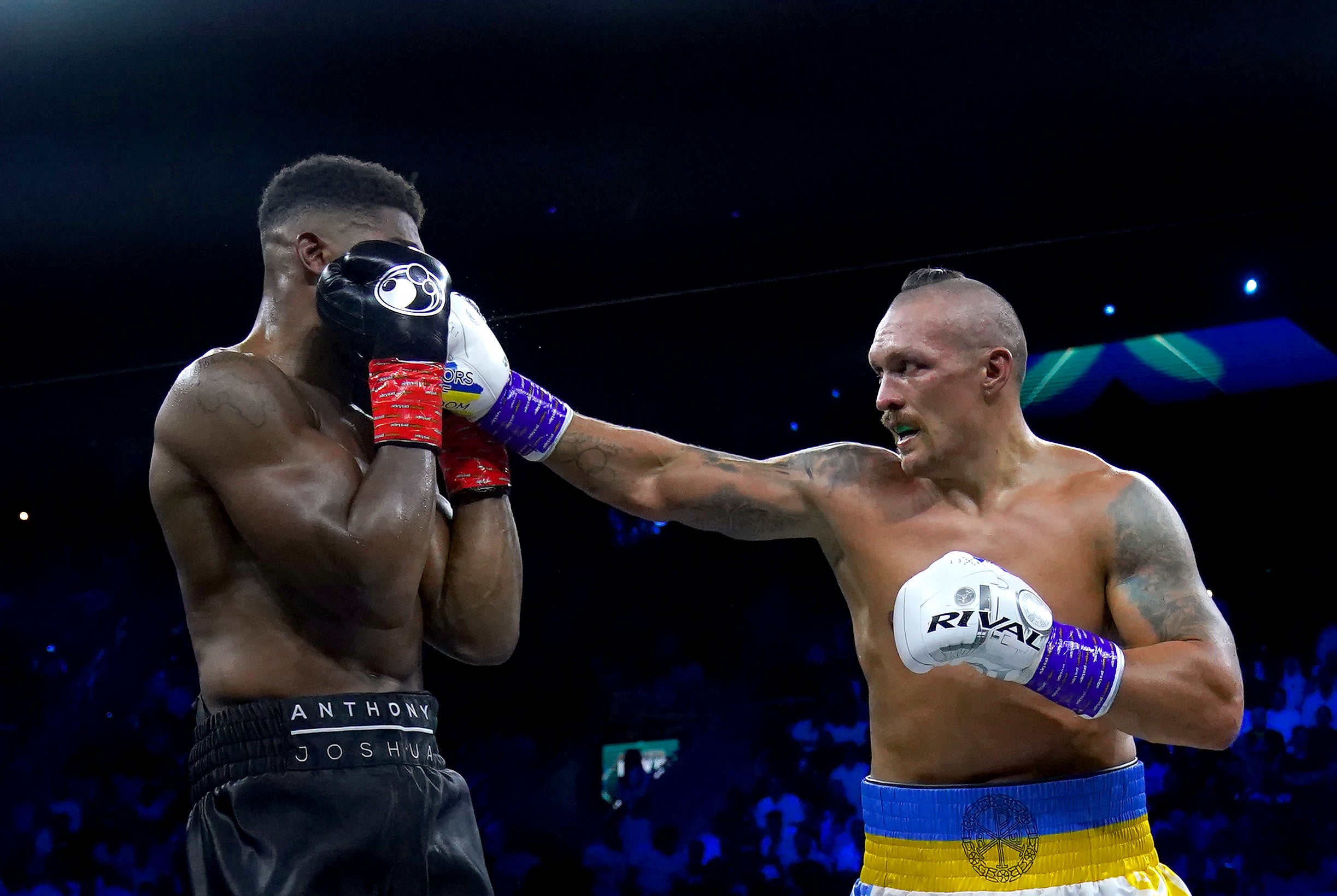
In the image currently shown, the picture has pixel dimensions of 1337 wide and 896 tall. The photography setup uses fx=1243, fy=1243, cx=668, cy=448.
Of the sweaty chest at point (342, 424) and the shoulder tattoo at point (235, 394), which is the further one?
the sweaty chest at point (342, 424)

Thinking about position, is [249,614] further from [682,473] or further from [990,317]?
[990,317]

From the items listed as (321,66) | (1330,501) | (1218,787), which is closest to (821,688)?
(1218,787)

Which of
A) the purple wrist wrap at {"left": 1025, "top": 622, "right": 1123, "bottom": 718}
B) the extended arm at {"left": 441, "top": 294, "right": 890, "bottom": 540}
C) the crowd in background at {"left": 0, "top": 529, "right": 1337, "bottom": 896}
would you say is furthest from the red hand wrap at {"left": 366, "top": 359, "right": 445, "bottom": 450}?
the crowd in background at {"left": 0, "top": 529, "right": 1337, "bottom": 896}

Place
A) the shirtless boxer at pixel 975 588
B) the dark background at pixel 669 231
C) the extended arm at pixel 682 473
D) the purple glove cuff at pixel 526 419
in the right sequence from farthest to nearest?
1. the dark background at pixel 669 231
2. the extended arm at pixel 682 473
3. the purple glove cuff at pixel 526 419
4. the shirtless boxer at pixel 975 588

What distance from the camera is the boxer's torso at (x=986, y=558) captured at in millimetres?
2236

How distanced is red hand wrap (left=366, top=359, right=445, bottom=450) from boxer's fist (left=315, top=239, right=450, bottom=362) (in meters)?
0.02

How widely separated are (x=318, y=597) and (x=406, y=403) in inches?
12.0

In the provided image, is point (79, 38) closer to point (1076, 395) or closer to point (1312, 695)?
point (1076, 395)

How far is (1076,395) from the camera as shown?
5.10 meters

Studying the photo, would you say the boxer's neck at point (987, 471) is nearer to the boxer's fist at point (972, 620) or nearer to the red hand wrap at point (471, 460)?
the boxer's fist at point (972, 620)

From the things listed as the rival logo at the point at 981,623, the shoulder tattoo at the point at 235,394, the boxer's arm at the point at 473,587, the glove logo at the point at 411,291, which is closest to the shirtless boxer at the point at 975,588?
the rival logo at the point at 981,623

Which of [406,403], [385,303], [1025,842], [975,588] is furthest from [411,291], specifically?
[1025,842]

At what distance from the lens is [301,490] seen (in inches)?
68.1

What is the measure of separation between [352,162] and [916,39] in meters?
2.10
